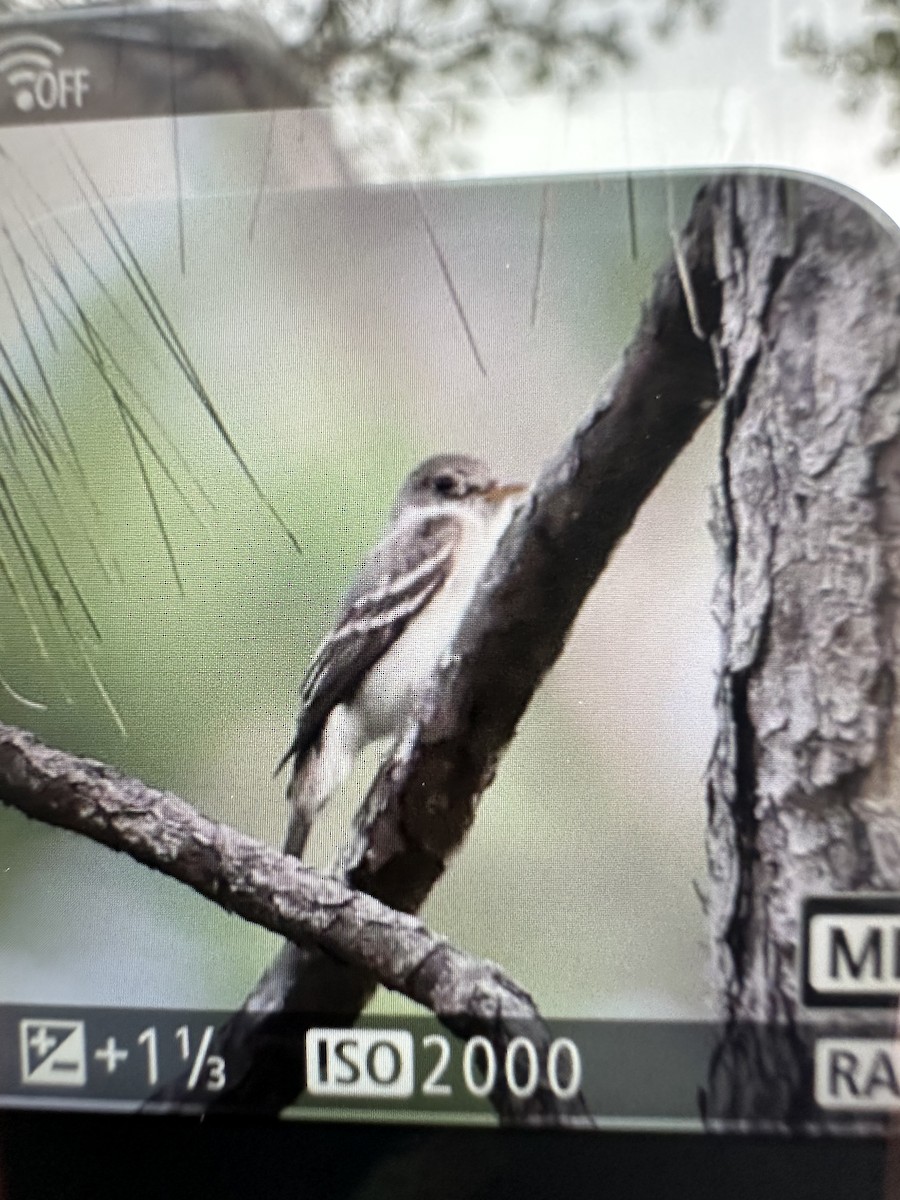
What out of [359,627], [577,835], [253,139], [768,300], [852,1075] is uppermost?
[253,139]

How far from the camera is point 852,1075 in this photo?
2.18 feet

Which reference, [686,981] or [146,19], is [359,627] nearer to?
[686,981]

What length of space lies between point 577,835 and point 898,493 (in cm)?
30

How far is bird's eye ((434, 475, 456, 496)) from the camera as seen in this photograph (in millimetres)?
684

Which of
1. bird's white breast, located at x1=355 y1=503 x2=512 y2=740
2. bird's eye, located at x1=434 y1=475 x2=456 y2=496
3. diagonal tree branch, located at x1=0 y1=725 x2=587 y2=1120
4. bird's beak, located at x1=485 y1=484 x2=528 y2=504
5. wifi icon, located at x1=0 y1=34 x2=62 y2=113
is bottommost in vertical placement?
diagonal tree branch, located at x1=0 y1=725 x2=587 y2=1120

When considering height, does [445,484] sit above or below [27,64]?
below

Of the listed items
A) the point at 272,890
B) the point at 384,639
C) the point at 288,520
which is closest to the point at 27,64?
the point at 288,520

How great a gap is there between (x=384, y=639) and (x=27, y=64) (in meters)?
0.46

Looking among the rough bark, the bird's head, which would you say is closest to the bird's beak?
the bird's head

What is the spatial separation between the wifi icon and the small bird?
14.7 inches

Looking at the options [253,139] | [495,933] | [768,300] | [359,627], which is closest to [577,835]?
[495,933]

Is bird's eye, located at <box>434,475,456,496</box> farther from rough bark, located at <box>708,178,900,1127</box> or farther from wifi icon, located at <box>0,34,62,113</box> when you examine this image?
wifi icon, located at <box>0,34,62,113</box>

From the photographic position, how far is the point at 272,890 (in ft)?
2.29

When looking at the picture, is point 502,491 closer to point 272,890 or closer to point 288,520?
point 288,520
